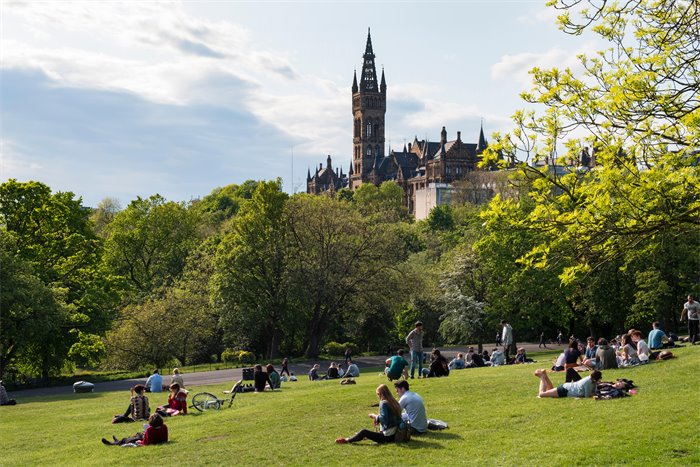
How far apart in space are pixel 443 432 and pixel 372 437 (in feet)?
5.45

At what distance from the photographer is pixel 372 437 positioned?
56.5 feet

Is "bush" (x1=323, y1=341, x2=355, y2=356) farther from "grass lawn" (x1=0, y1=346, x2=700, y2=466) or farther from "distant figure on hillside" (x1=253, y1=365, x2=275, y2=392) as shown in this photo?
"grass lawn" (x1=0, y1=346, x2=700, y2=466)

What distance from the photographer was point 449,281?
2381 inches

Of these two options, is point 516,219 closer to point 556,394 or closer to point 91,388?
point 556,394

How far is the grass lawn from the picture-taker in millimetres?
15336

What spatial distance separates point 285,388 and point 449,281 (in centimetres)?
3084

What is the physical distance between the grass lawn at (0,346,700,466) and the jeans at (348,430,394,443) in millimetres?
162

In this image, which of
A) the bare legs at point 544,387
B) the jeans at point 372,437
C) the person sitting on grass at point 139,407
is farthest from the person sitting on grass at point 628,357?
the person sitting on grass at point 139,407

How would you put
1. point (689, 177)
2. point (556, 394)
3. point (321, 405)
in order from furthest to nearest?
point (321, 405), point (556, 394), point (689, 177)

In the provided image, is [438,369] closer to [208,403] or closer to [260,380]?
[260,380]

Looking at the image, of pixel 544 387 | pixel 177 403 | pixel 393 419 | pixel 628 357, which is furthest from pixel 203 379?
pixel 393 419

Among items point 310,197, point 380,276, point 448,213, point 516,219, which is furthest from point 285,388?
point 448,213

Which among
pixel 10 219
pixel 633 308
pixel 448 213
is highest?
pixel 448 213

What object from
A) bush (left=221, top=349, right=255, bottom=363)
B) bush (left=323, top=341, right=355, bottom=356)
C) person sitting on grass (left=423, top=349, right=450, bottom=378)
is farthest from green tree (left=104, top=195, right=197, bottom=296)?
person sitting on grass (left=423, top=349, right=450, bottom=378)
